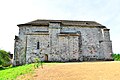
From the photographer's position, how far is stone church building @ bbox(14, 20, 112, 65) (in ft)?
112

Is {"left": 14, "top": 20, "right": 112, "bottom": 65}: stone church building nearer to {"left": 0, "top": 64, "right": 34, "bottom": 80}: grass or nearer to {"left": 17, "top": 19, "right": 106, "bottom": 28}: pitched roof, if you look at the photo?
{"left": 17, "top": 19, "right": 106, "bottom": 28}: pitched roof

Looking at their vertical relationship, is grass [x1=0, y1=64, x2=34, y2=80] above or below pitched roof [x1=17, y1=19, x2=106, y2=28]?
below

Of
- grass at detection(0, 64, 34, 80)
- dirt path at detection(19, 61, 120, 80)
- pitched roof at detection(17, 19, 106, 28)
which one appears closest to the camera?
dirt path at detection(19, 61, 120, 80)

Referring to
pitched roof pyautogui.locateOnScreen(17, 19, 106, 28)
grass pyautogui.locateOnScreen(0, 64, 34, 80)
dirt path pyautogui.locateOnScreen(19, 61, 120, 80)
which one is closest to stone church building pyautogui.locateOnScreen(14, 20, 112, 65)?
pitched roof pyautogui.locateOnScreen(17, 19, 106, 28)

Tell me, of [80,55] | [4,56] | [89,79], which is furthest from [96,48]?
[89,79]

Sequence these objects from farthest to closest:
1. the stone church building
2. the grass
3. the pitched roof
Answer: the pitched roof < the stone church building < the grass

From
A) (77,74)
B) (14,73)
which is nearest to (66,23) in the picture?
(14,73)

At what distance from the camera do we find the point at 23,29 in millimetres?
35969

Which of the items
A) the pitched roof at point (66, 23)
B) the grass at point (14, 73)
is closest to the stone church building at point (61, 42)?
the pitched roof at point (66, 23)

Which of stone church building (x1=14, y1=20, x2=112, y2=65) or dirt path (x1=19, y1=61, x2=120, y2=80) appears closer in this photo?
dirt path (x1=19, y1=61, x2=120, y2=80)

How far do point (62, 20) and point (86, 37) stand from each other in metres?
6.29

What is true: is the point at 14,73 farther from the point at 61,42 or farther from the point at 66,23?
the point at 66,23

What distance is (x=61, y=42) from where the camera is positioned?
34469 millimetres

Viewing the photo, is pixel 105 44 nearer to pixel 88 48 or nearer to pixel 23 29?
pixel 88 48
